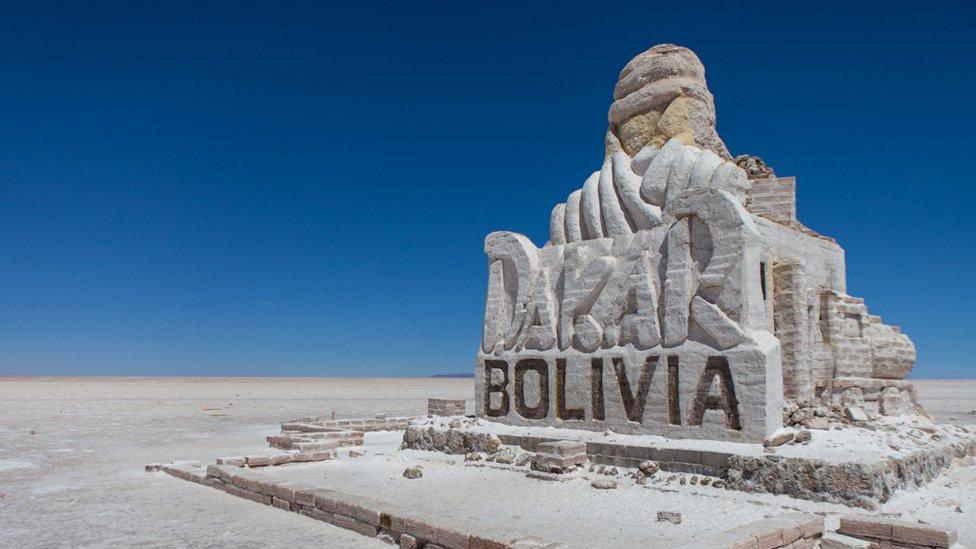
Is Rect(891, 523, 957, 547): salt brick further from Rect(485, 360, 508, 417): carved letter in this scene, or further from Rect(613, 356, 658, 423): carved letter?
Rect(485, 360, 508, 417): carved letter

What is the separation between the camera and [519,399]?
11.8 meters

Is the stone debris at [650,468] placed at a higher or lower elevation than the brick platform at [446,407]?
lower

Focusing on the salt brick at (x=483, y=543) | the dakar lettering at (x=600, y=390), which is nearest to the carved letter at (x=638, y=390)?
the dakar lettering at (x=600, y=390)

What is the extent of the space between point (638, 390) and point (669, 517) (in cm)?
317

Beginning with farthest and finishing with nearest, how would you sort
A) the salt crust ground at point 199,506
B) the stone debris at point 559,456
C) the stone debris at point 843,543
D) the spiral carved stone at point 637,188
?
1. the spiral carved stone at point 637,188
2. the stone debris at point 559,456
3. the salt crust ground at point 199,506
4. the stone debris at point 843,543

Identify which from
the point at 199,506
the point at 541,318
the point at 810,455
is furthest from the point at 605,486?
the point at 199,506

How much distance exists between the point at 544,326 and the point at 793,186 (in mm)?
4713

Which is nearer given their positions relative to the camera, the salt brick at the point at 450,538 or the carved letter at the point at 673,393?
the salt brick at the point at 450,538

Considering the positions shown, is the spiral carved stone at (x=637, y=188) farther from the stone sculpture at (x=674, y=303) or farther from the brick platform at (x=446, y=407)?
the brick platform at (x=446, y=407)

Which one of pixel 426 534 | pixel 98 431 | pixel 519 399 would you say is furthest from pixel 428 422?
pixel 98 431

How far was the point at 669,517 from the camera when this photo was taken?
7.02m

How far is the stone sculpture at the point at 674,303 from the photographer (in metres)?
9.26

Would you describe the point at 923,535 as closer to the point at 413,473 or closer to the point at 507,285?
the point at 413,473

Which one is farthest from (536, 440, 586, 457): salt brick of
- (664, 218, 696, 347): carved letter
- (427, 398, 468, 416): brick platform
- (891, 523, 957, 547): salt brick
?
(427, 398, 468, 416): brick platform
